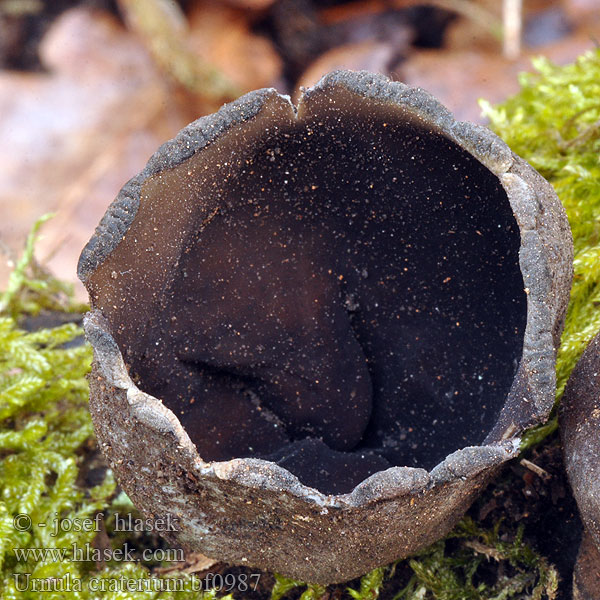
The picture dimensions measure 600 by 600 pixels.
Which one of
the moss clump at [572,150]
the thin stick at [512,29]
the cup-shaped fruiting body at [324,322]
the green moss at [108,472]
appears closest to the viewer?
the cup-shaped fruiting body at [324,322]

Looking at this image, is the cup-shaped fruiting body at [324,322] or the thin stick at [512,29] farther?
the thin stick at [512,29]

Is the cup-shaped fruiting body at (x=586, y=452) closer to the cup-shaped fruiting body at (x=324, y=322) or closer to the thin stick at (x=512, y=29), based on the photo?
the cup-shaped fruiting body at (x=324, y=322)

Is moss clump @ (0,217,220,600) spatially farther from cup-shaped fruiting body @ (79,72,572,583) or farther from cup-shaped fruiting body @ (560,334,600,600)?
cup-shaped fruiting body @ (560,334,600,600)

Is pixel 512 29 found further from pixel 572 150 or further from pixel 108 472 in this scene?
pixel 108 472

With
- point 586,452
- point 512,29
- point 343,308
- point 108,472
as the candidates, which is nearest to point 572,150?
point 343,308

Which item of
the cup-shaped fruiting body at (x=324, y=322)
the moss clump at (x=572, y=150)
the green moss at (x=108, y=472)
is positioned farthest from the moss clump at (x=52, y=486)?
the moss clump at (x=572, y=150)

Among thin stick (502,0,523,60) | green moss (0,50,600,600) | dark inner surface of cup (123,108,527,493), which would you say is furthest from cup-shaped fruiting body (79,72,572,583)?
thin stick (502,0,523,60)

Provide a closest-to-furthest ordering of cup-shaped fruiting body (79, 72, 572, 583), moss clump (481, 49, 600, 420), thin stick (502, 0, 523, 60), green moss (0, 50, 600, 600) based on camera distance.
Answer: cup-shaped fruiting body (79, 72, 572, 583), green moss (0, 50, 600, 600), moss clump (481, 49, 600, 420), thin stick (502, 0, 523, 60)

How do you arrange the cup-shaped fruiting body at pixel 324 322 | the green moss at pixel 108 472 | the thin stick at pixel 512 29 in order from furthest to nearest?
the thin stick at pixel 512 29, the green moss at pixel 108 472, the cup-shaped fruiting body at pixel 324 322
